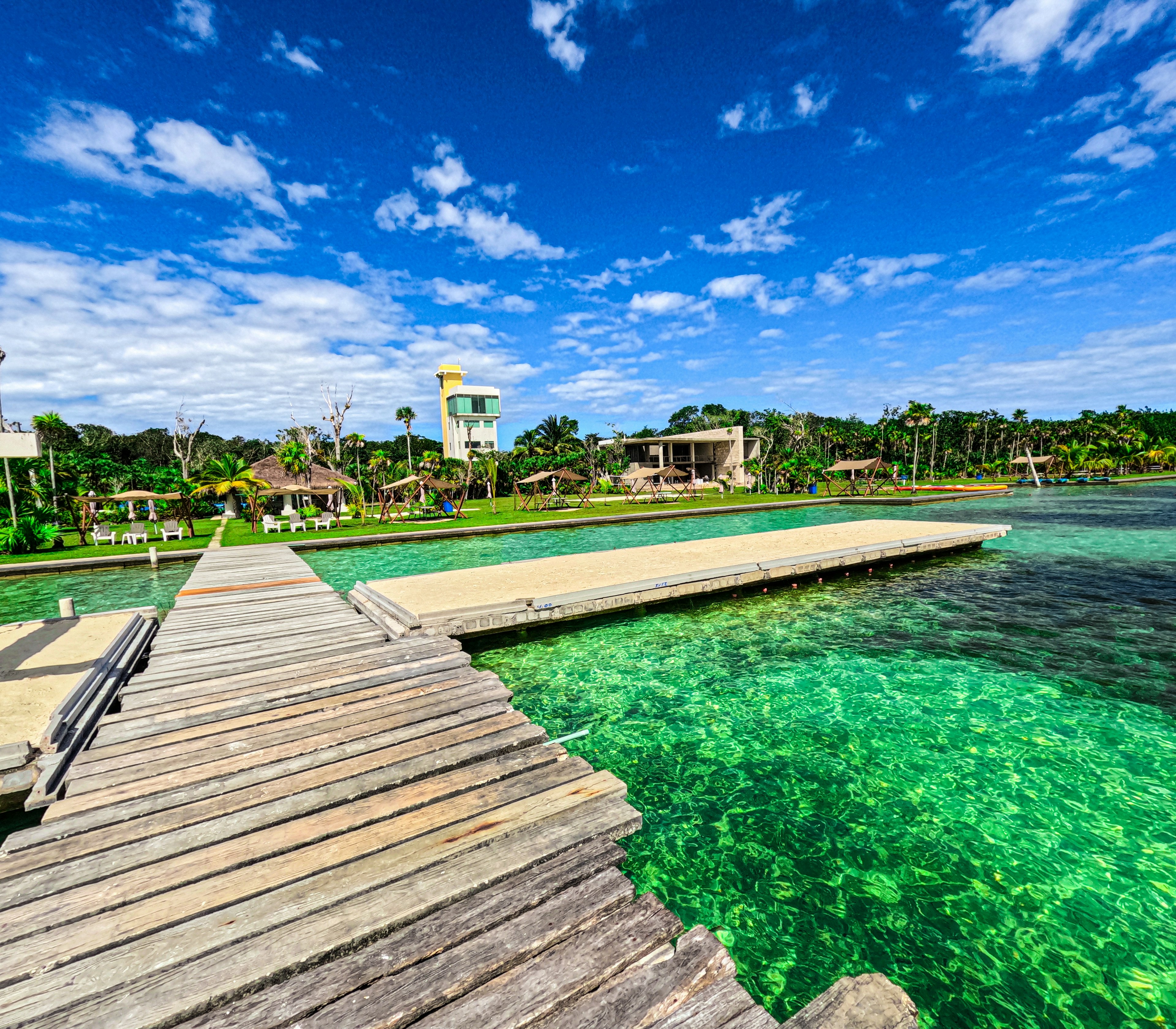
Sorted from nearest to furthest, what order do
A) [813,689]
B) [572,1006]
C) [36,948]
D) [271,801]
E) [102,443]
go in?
[572,1006] < [36,948] < [271,801] < [813,689] < [102,443]

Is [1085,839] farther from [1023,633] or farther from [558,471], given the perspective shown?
[558,471]

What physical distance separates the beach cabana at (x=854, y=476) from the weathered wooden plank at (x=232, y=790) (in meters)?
39.8

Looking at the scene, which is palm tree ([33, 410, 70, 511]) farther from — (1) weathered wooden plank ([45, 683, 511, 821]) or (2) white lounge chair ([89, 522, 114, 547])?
(1) weathered wooden plank ([45, 683, 511, 821])

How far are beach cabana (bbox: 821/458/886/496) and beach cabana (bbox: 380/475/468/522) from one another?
88.6 feet

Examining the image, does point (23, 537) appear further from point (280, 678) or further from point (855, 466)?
point (855, 466)

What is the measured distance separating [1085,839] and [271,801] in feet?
18.7

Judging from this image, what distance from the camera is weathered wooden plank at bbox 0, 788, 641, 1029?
1.91 m

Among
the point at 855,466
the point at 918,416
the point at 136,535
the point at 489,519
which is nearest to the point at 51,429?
the point at 136,535

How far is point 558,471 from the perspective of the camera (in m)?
31.5

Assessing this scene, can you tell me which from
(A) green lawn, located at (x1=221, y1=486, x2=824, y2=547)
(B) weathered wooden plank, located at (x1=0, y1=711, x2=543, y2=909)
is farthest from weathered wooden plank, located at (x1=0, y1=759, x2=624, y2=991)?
(A) green lawn, located at (x1=221, y1=486, x2=824, y2=547)

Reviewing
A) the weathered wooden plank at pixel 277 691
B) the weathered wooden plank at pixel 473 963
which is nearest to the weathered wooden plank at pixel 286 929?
the weathered wooden plank at pixel 473 963

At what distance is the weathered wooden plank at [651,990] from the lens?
6.19 feet

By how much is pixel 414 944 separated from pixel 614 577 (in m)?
8.33

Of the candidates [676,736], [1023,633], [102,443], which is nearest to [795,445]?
[1023,633]
